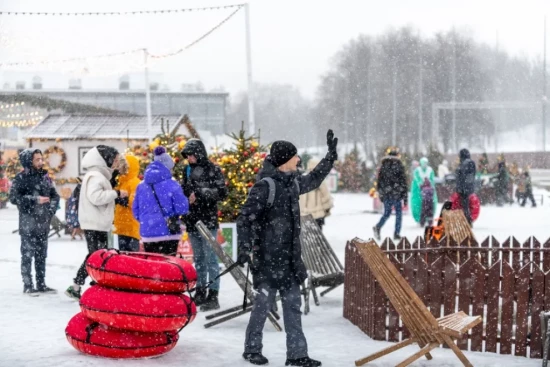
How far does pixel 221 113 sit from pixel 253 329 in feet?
266

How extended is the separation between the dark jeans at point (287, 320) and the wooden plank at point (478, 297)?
5.09 ft

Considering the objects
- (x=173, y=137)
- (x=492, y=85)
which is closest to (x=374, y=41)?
(x=492, y=85)

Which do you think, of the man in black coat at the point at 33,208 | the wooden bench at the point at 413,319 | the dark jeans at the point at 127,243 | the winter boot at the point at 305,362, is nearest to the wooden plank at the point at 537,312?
the wooden bench at the point at 413,319

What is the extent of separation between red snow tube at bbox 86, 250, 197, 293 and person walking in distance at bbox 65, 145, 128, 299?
244cm

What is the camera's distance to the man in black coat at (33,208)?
32.2ft

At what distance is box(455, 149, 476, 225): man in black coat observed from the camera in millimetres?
16297

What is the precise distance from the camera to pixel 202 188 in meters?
9.32

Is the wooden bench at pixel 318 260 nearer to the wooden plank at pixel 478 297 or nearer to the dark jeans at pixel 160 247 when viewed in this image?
the dark jeans at pixel 160 247

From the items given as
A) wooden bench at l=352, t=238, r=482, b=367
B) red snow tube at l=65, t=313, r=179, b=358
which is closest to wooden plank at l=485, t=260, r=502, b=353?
wooden bench at l=352, t=238, r=482, b=367

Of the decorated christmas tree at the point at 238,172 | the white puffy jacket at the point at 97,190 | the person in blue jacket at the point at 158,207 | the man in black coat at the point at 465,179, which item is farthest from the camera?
the man in black coat at the point at 465,179

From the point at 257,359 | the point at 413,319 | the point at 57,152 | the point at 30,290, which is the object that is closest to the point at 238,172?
the point at 30,290

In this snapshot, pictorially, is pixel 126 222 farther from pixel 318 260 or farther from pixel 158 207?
pixel 318 260

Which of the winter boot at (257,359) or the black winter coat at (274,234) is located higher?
A: the black winter coat at (274,234)

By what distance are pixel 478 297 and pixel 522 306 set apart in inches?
14.2
